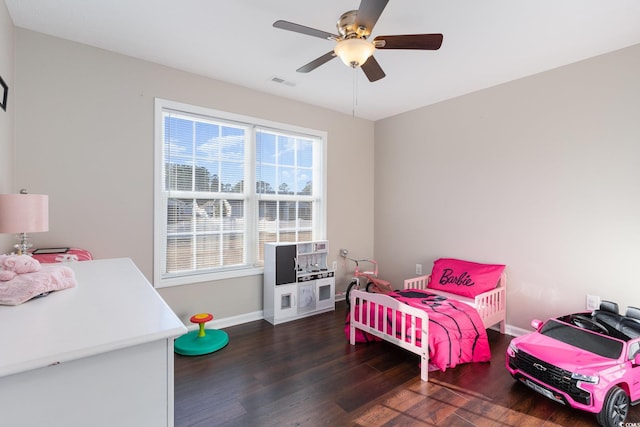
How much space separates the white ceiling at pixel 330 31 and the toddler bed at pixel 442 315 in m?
2.11

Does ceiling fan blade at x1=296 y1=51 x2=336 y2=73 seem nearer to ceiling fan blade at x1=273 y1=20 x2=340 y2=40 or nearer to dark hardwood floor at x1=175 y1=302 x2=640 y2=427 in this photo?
ceiling fan blade at x1=273 y1=20 x2=340 y2=40

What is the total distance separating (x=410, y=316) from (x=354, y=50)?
2.07m

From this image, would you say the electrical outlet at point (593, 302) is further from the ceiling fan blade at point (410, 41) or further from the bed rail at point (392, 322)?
the ceiling fan blade at point (410, 41)

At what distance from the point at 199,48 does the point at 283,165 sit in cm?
163

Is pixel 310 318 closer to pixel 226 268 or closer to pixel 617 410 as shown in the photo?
pixel 226 268

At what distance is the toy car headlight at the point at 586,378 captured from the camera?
183cm

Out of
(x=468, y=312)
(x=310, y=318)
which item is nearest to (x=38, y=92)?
(x=310, y=318)

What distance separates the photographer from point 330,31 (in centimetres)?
235

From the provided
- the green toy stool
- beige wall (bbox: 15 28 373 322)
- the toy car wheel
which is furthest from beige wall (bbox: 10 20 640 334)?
the toy car wheel

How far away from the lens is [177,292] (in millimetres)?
3098

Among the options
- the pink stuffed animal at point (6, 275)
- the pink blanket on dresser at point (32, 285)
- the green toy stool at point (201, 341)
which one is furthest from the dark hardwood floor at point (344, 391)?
the pink stuffed animal at point (6, 275)

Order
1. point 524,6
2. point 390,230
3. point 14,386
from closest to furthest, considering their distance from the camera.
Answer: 1. point 14,386
2. point 524,6
3. point 390,230

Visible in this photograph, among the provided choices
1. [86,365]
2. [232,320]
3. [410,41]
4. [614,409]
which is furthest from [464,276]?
→ [86,365]

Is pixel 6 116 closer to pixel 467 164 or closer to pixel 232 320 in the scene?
pixel 232 320
